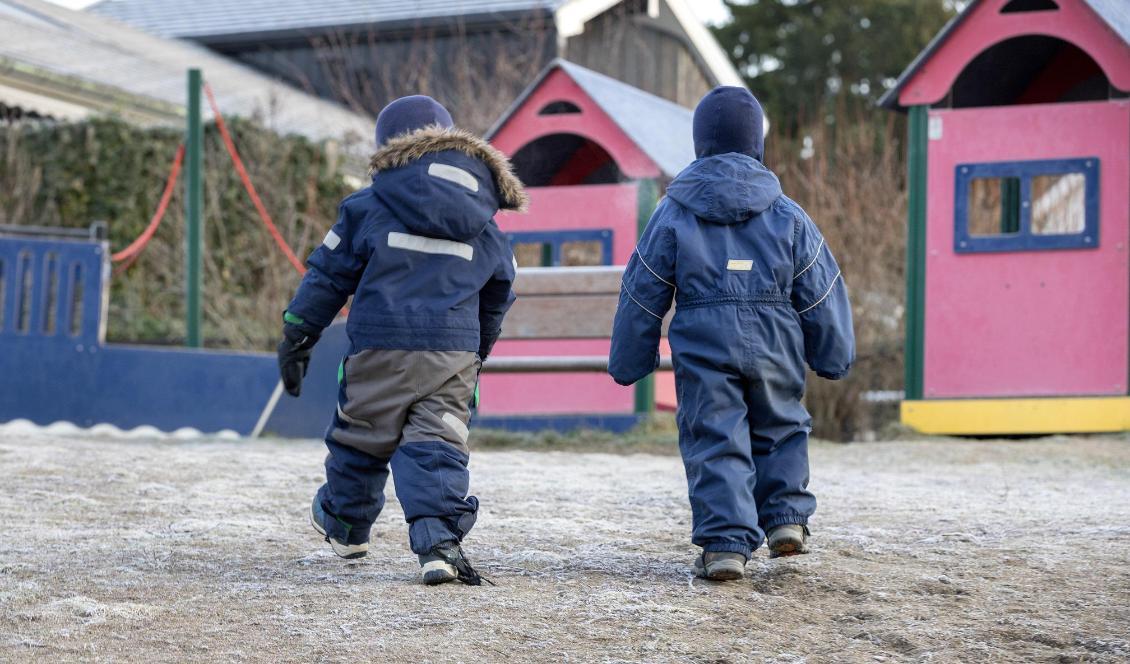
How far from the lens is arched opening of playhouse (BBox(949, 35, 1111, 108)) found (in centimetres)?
775

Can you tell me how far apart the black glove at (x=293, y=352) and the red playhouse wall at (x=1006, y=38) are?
15.4ft

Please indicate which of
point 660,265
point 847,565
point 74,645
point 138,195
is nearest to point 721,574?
point 847,565

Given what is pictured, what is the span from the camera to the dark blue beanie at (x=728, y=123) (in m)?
3.75

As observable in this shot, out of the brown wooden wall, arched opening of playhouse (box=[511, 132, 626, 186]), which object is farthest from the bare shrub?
the brown wooden wall

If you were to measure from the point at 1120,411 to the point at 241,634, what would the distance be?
17.9ft

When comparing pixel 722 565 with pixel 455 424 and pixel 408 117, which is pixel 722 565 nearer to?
pixel 455 424

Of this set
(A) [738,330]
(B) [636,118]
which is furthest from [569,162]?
(A) [738,330]

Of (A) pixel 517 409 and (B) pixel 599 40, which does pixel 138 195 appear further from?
(B) pixel 599 40

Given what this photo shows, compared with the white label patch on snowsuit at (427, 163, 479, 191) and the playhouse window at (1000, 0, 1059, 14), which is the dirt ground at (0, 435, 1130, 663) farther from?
the playhouse window at (1000, 0, 1059, 14)

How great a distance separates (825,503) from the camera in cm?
473

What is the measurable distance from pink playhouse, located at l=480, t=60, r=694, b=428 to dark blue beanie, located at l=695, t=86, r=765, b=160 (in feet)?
12.3

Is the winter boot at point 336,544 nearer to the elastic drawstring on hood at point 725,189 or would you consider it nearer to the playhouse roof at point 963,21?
the elastic drawstring on hood at point 725,189

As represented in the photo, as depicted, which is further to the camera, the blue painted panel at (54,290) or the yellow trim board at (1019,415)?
the blue painted panel at (54,290)

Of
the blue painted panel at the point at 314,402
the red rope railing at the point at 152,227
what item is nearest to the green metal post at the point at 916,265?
the blue painted panel at the point at 314,402
